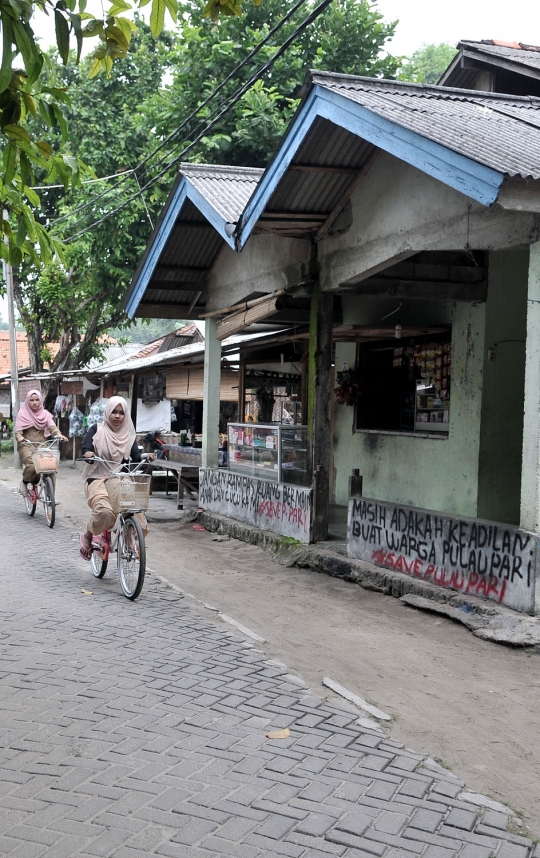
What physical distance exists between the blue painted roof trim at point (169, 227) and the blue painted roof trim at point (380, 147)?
1.14 m

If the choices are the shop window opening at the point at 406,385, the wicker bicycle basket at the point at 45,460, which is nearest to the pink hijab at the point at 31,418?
the wicker bicycle basket at the point at 45,460

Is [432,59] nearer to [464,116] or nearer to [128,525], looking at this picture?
[464,116]

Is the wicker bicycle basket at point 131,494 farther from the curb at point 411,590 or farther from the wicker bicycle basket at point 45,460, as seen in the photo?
the wicker bicycle basket at point 45,460

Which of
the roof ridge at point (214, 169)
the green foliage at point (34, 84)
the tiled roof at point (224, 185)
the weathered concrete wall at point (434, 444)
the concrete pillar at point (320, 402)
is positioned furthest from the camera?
the roof ridge at point (214, 169)

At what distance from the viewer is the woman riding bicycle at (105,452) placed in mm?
8141

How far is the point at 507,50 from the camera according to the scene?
1260 cm

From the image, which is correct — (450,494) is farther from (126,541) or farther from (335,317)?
(126,541)

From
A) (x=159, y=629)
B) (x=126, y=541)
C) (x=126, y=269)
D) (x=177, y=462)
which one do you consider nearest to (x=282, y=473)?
(x=126, y=541)

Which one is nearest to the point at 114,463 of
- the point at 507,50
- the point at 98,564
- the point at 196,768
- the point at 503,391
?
the point at 98,564

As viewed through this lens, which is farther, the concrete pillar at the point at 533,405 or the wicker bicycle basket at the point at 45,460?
the wicker bicycle basket at the point at 45,460

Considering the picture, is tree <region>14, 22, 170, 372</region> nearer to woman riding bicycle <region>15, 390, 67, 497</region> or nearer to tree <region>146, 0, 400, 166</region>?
tree <region>146, 0, 400, 166</region>

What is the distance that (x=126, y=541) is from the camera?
7.99 metres

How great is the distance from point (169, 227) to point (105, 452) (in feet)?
17.6

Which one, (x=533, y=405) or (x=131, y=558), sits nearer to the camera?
(x=533, y=405)
